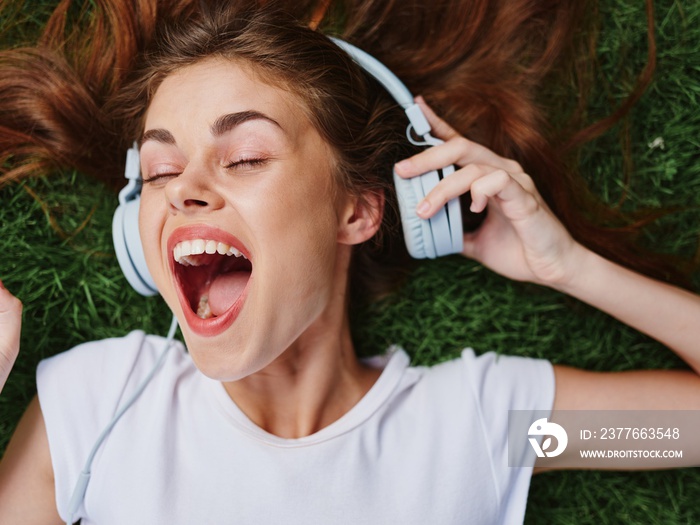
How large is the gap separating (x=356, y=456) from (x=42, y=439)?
1.06m

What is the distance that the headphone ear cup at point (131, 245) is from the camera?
2.37 meters

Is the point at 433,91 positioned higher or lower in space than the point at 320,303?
higher

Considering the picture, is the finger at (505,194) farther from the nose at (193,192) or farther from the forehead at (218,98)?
the nose at (193,192)

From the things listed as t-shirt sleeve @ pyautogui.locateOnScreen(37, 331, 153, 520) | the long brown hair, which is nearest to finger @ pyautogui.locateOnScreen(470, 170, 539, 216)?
the long brown hair

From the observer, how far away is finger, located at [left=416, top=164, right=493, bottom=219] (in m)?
2.27

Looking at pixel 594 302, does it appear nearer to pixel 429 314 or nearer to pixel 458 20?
pixel 429 314

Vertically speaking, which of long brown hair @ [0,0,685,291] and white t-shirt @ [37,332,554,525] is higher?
long brown hair @ [0,0,685,291]

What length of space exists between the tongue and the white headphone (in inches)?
8.7

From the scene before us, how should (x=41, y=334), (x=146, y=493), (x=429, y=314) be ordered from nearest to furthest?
(x=146, y=493)
(x=41, y=334)
(x=429, y=314)

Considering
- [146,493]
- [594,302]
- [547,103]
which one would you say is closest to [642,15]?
[547,103]

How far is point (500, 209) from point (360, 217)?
532 mm

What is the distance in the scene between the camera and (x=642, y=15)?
9.19 ft

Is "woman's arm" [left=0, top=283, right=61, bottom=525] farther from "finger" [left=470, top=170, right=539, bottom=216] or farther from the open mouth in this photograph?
"finger" [left=470, top=170, right=539, bottom=216]

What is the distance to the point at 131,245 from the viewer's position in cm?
238
